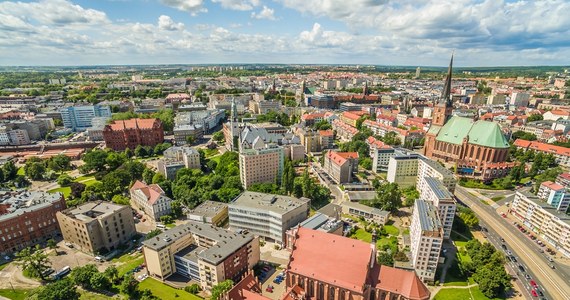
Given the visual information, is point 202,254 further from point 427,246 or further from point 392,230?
point 392,230

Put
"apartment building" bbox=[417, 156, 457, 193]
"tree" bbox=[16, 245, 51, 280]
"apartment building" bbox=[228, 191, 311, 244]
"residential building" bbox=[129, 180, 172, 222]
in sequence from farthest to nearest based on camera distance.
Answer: "apartment building" bbox=[417, 156, 457, 193], "residential building" bbox=[129, 180, 172, 222], "apartment building" bbox=[228, 191, 311, 244], "tree" bbox=[16, 245, 51, 280]

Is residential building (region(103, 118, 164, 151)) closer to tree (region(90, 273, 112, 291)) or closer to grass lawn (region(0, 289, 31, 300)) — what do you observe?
grass lawn (region(0, 289, 31, 300))

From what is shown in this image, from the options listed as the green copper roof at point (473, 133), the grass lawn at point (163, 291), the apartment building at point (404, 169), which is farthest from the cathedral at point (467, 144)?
the grass lawn at point (163, 291)

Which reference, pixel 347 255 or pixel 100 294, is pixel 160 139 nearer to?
pixel 100 294

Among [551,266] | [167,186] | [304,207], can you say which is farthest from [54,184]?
[551,266]

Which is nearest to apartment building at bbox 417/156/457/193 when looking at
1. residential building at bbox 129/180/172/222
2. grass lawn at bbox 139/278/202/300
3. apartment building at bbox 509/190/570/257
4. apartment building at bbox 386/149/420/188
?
apartment building at bbox 386/149/420/188

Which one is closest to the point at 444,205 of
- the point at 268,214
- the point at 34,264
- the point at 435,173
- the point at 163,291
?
the point at 435,173
